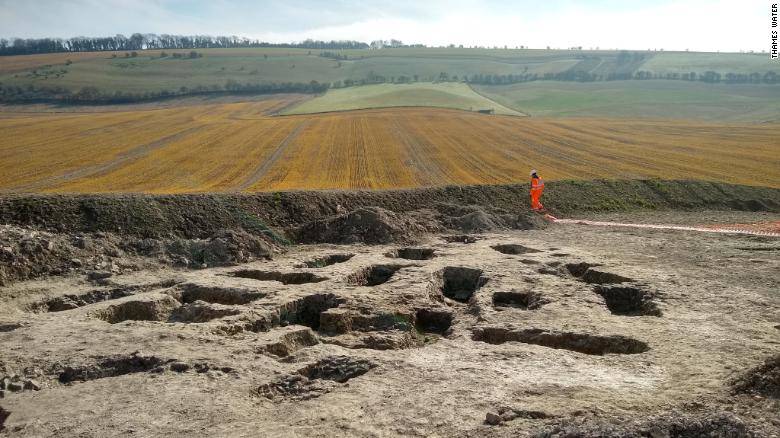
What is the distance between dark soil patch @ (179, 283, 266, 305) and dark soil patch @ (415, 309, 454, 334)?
143 inches

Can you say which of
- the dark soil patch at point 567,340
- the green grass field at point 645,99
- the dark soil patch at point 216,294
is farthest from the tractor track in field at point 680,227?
the green grass field at point 645,99

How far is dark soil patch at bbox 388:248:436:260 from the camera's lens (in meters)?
17.8

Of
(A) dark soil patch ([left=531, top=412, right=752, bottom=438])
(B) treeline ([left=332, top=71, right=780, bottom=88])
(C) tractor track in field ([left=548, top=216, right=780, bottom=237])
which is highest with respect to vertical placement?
(B) treeline ([left=332, top=71, right=780, bottom=88])

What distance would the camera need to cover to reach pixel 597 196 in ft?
83.8

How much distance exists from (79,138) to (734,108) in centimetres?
7512

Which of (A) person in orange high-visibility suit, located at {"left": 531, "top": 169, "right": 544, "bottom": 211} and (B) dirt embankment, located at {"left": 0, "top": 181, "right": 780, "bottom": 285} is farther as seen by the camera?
(A) person in orange high-visibility suit, located at {"left": 531, "top": 169, "right": 544, "bottom": 211}

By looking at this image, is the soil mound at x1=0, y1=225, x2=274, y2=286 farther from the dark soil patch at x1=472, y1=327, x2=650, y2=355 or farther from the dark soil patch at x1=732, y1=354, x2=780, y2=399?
the dark soil patch at x1=732, y1=354, x2=780, y2=399

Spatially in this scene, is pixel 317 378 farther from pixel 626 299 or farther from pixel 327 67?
pixel 327 67

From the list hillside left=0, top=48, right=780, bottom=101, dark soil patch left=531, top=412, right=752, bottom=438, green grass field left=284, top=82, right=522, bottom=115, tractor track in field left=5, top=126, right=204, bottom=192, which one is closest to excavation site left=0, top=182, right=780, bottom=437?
dark soil patch left=531, top=412, right=752, bottom=438

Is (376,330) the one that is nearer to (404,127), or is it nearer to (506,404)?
(506,404)

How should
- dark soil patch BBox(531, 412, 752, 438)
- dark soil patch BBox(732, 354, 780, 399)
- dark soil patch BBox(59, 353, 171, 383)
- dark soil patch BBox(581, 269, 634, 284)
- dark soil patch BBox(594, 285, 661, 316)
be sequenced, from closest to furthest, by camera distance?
1. dark soil patch BBox(531, 412, 752, 438)
2. dark soil patch BBox(732, 354, 780, 399)
3. dark soil patch BBox(59, 353, 171, 383)
4. dark soil patch BBox(594, 285, 661, 316)
5. dark soil patch BBox(581, 269, 634, 284)

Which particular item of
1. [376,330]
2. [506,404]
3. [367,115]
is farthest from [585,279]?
[367,115]

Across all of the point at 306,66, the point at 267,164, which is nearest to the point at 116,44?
the point at 306,66

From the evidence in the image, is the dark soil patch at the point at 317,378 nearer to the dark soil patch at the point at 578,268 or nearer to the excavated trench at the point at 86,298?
the excavated trench at the point at 86,298
